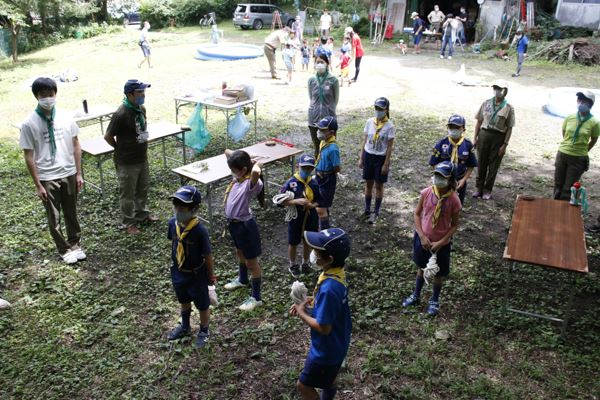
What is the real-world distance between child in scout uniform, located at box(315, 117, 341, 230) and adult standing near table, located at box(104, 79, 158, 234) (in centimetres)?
224

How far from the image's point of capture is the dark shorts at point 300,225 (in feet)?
16.7

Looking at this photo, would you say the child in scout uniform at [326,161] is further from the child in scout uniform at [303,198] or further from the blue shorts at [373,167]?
the blue shorts at [373,167]

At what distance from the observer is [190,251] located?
151 inches

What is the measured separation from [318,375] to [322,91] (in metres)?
4.95

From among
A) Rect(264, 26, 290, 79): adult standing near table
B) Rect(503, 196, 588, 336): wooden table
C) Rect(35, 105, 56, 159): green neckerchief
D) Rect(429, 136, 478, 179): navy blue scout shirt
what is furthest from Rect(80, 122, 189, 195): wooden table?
Rect(264, 26, 290, 79): adult standing near table

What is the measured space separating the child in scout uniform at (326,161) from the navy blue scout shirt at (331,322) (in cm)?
241

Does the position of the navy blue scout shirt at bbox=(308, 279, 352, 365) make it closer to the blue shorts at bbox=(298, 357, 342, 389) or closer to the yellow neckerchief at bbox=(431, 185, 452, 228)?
the blue shorts at bbox=(298, 357, 342, 389)

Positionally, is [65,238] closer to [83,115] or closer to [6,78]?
[83,115]

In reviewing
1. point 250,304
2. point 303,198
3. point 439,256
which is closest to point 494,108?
point 439,256

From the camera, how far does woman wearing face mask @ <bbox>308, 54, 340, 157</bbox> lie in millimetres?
7068

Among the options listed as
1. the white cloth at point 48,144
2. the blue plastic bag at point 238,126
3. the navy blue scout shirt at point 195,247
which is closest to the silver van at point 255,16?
the blue plastic bag at point 238,126

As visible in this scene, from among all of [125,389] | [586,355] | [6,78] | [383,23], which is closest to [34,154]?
[125,389]

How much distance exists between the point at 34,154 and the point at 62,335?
1.98 meters

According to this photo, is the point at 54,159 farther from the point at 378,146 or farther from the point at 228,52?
the point at 228,52
